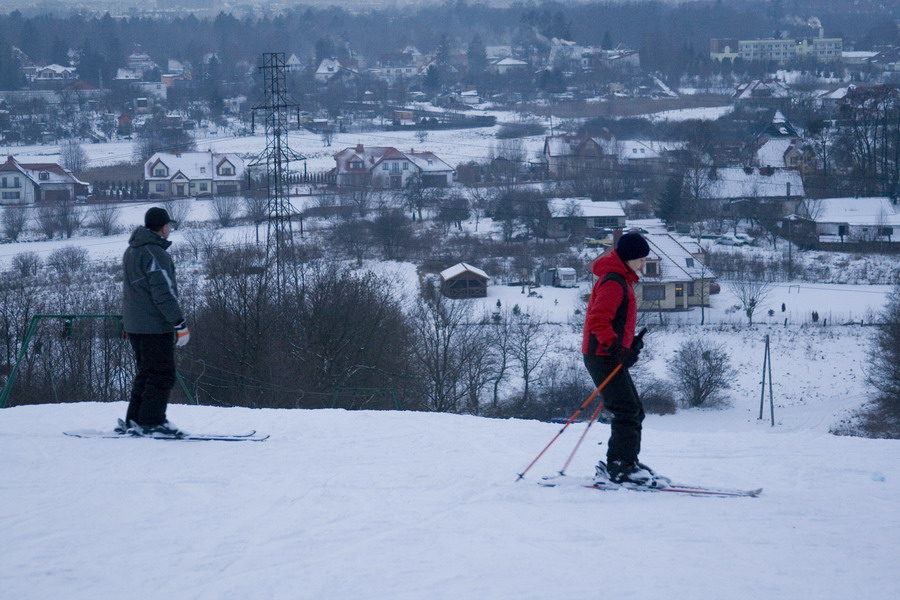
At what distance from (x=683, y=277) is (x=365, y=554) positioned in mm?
22125

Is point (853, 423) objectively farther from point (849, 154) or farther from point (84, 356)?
point (849, 154)

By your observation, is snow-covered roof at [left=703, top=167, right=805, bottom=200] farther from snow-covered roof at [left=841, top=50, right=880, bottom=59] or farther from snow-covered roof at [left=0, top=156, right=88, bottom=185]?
snow-covered roof at [left=841, top=50, right=880, bottom=59]

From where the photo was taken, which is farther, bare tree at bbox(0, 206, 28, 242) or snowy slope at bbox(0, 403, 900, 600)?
bare tree at bbox(0, 206, 28, 242)

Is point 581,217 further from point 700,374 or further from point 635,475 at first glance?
point 635,475

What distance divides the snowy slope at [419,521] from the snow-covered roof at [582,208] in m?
27.5

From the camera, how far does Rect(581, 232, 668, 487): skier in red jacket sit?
3.96 meters

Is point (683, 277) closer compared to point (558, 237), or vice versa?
point (683, 277)

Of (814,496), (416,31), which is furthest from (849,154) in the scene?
(416,31)

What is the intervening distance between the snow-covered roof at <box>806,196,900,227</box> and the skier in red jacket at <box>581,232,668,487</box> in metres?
31.2

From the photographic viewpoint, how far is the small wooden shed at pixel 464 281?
77.3ft

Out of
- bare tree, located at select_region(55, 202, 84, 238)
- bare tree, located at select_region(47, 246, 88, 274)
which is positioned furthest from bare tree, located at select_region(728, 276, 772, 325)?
bare tree, located at select_region(55, 202, 84, 238)

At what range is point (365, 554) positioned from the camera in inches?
128

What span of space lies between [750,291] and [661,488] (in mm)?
21589

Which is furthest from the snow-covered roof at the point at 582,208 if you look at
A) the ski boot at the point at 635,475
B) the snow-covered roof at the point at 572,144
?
the ski boot at the point at 635,475
